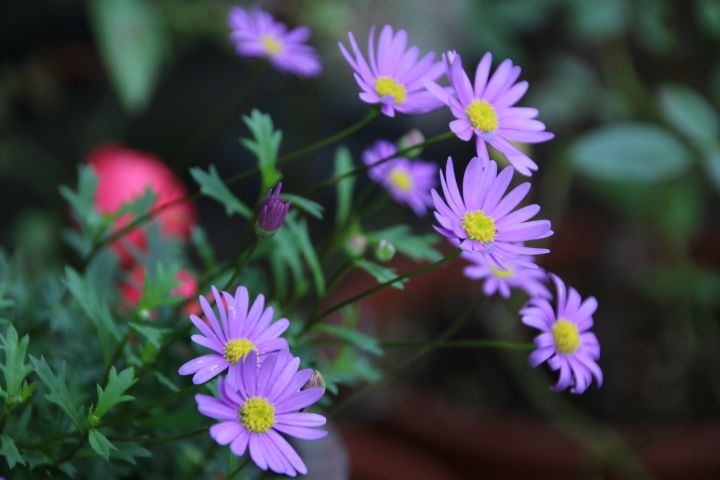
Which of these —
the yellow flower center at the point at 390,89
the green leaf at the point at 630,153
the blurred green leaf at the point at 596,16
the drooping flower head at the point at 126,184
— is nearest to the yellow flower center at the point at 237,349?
the yellow flower center at the point at 390,89

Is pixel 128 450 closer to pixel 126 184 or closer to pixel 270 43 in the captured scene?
pixel 270 43

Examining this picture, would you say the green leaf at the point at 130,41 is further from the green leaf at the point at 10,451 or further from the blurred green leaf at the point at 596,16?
the green leaf at the point at 10,451

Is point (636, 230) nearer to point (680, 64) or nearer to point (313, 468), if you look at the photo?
point (680, 64)

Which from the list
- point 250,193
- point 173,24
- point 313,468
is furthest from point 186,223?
point 250,193

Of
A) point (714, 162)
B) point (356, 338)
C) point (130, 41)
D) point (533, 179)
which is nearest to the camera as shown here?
point (356, 338)

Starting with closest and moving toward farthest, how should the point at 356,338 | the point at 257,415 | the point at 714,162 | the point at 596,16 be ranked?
the point at 257,415 → the point at 356,338 → the point at 714,162 → the point at 596,16

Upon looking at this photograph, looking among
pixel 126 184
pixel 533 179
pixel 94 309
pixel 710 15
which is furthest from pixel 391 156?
pixel 533 179
